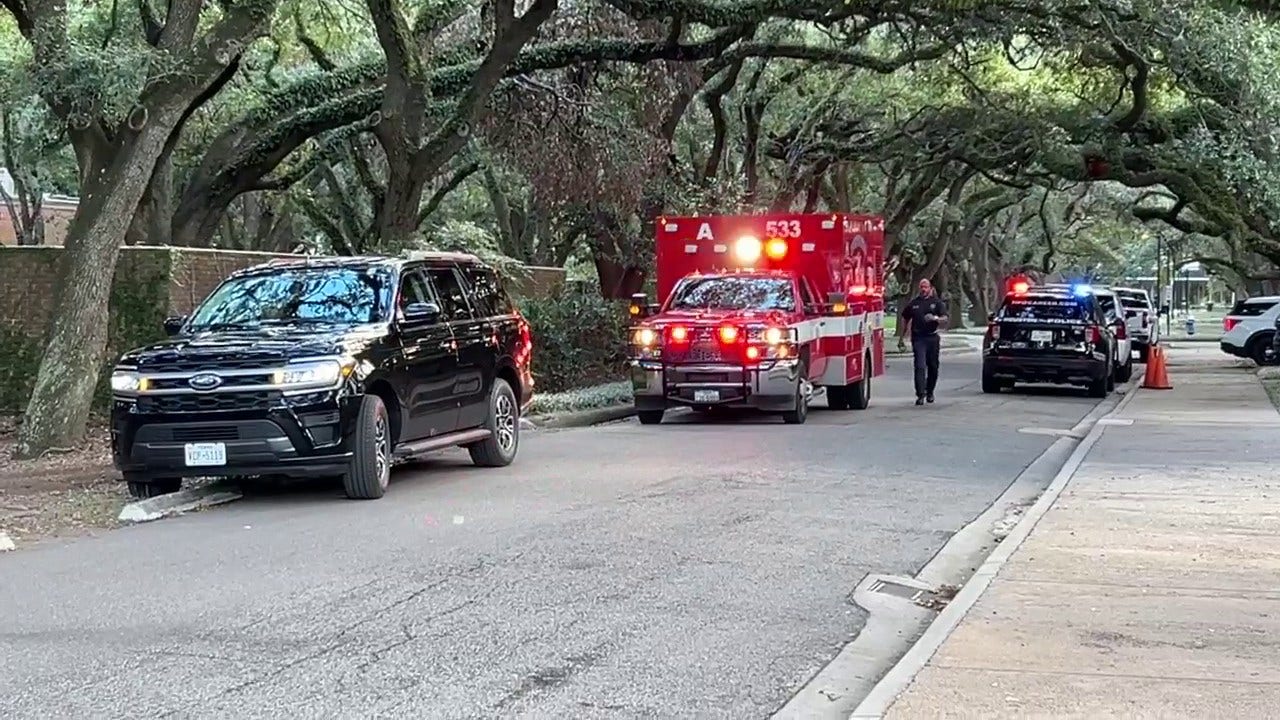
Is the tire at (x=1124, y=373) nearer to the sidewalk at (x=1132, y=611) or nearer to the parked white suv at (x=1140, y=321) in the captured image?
the parked white suv at (x=1140, y=321)

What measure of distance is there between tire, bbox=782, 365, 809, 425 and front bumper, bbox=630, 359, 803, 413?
4.0 inches

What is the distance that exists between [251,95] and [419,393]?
1412cm

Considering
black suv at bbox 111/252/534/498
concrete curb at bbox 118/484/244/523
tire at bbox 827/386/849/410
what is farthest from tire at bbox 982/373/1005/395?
concrete curb at bbox 118/484/244/523

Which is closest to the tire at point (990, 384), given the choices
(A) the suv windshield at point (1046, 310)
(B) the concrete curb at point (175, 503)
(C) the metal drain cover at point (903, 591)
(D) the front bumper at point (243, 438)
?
(A) the suv windshield at point (1046, 310)

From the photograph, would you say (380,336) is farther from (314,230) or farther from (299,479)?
(314,230)

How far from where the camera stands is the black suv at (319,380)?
34.1ft

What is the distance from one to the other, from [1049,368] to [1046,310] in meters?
0.96

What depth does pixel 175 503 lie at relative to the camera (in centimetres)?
1084

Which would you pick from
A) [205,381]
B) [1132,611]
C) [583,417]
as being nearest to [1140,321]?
[583,417]

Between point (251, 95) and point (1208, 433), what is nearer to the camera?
point (1208, 433)

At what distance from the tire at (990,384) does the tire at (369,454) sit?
1497 cm

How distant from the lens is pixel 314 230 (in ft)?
130

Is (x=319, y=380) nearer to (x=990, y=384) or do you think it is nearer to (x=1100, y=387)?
(x=990, y=384)

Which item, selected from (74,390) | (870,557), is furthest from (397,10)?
(870,557)
